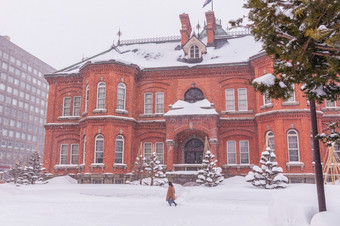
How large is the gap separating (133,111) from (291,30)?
1971cm

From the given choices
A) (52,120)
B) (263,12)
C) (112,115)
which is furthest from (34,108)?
(263,12)

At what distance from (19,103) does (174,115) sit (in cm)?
7102

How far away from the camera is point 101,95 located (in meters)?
23.5

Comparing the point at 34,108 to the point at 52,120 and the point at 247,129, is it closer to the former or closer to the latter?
the point at 52,120

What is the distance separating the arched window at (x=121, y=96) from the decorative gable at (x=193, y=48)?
598cm

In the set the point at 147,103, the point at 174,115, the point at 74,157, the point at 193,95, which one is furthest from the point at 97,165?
the point at 193,95

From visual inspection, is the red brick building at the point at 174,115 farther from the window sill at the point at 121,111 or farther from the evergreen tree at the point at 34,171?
the evergreen tree at the point at 34,171

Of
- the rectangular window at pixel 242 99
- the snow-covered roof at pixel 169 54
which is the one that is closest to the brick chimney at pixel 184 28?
the snow-covered roof at pixel 169 54

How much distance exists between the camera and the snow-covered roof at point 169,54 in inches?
975

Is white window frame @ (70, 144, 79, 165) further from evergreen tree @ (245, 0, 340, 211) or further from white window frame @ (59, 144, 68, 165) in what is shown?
evergreen tree @ (245, 0, 340, 211)

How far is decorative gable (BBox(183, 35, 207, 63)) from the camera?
25469 millimetres

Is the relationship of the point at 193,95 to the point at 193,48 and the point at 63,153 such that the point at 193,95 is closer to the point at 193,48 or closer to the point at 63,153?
the point at 193,48

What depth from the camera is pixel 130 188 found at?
18.1 metres

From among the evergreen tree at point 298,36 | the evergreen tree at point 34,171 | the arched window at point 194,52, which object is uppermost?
the arched window at point 194,52
